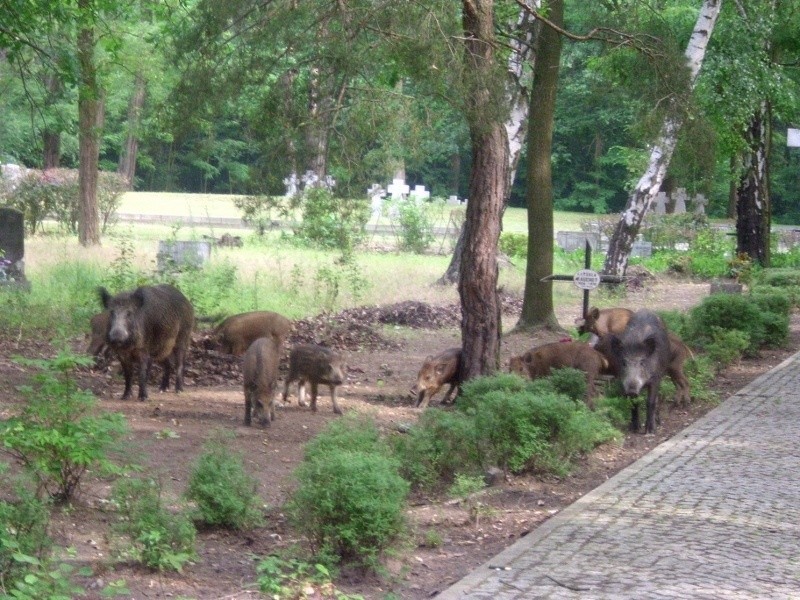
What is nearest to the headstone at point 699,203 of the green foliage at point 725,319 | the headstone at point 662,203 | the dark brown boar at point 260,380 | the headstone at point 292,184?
the headstone at point 662,203

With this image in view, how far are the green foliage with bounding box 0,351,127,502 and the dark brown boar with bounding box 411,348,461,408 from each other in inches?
216

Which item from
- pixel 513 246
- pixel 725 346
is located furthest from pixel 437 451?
pixel 513 246

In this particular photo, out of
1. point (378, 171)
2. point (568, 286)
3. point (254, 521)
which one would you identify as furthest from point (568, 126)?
point (254, 521)

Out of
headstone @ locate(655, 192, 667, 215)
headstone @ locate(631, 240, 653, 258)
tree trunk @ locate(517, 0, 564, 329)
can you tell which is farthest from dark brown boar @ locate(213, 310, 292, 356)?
headstone @ locate(655, 192, 667, 215)

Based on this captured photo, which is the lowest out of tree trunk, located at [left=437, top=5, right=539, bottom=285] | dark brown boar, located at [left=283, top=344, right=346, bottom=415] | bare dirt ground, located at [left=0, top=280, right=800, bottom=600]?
bare dirt ground, located at [left=0, top=280, right=800, bottom=600]

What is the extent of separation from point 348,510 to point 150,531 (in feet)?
3.56

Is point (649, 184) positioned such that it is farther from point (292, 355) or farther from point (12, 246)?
point (292, 355)

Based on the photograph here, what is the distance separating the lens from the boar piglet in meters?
11.9

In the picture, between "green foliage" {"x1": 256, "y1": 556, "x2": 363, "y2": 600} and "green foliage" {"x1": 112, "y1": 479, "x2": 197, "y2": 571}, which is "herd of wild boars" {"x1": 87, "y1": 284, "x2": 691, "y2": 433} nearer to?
"green foliage" {"x1": 112, "y1": 479, "x2": 197, "y2": 571}

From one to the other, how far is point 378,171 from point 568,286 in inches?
582

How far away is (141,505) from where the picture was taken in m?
6.88

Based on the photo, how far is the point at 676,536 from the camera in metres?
7.89

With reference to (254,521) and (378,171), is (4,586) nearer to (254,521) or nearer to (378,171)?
(254,521)

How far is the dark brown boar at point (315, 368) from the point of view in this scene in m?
11.9
